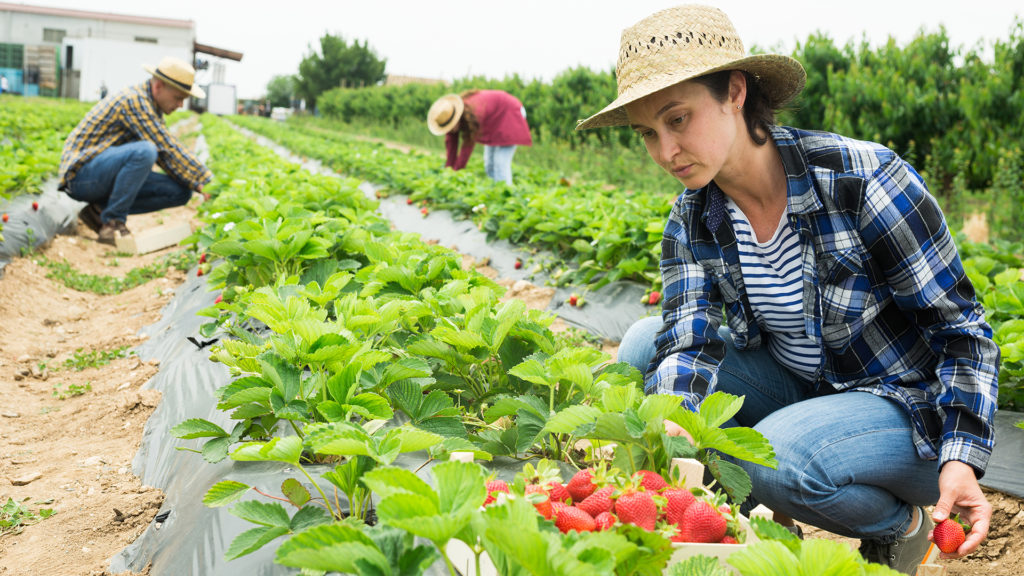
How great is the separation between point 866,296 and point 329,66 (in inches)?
2141

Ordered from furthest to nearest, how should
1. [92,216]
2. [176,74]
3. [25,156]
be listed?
1. [25,156]
2. [92,216]
3. [176,74]

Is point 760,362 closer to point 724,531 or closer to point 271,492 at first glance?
point 724,531

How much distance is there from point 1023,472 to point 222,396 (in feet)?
8.57

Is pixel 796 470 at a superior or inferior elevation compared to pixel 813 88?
inferior

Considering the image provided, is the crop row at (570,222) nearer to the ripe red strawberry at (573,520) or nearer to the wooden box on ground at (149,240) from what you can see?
the wooden box on ground at (149,240)

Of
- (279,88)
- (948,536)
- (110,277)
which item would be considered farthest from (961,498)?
(279,88)

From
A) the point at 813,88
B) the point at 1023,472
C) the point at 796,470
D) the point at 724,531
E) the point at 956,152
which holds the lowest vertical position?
the point at 1023,472

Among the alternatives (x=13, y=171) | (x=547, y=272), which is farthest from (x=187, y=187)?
(x=547, y=272)

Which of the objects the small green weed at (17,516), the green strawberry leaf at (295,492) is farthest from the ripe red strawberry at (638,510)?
the small green weed at (17,516)

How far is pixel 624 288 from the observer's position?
470 cm

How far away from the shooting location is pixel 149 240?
6949mm

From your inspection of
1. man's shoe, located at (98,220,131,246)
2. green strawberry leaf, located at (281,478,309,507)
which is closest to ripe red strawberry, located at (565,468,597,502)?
green strawberry leaf, located at (281,478,309,507)

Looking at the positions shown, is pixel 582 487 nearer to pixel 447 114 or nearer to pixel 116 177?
pixel 116 177

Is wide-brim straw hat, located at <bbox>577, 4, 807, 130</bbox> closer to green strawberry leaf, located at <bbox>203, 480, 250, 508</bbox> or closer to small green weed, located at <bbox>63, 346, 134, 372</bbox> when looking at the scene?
green strawberry leaf, located at <bbox>203, 480, 250, 508</bbox>
